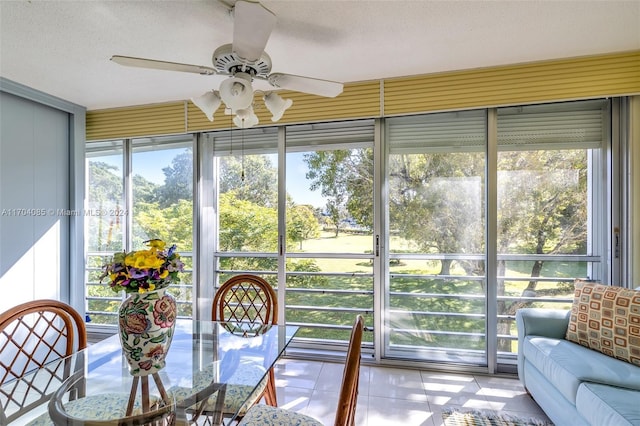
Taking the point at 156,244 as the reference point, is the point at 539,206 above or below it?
above

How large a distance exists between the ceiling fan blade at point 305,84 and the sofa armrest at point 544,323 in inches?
80.0

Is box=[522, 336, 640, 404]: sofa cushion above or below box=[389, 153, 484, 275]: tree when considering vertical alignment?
below

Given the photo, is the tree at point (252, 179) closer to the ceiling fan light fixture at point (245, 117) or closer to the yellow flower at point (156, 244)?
the ceiling fan light fixture at point (245, 117)

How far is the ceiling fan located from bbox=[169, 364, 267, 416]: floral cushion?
1274 millimetres

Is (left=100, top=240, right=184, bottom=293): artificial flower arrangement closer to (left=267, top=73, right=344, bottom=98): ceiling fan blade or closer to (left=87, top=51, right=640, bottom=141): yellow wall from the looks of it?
(left=267, top=73, right=344, bottom=98): ceiling fan blade

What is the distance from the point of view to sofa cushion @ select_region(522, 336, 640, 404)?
1.47 m

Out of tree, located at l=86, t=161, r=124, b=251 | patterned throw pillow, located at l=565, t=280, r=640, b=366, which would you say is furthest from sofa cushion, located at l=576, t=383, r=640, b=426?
tree, located at l=86, t=161, r=124, b=251

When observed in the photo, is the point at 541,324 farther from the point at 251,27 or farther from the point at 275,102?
the point at 251,27

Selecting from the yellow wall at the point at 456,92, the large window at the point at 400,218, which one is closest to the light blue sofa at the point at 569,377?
the large window at the point at 400,218

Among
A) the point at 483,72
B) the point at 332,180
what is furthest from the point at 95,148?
the point at 483,72

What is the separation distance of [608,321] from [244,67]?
2544 mm

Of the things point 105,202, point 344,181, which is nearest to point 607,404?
point 344,181

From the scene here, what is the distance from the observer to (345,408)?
88 cm

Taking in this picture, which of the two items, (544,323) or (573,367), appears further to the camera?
(544,323)
